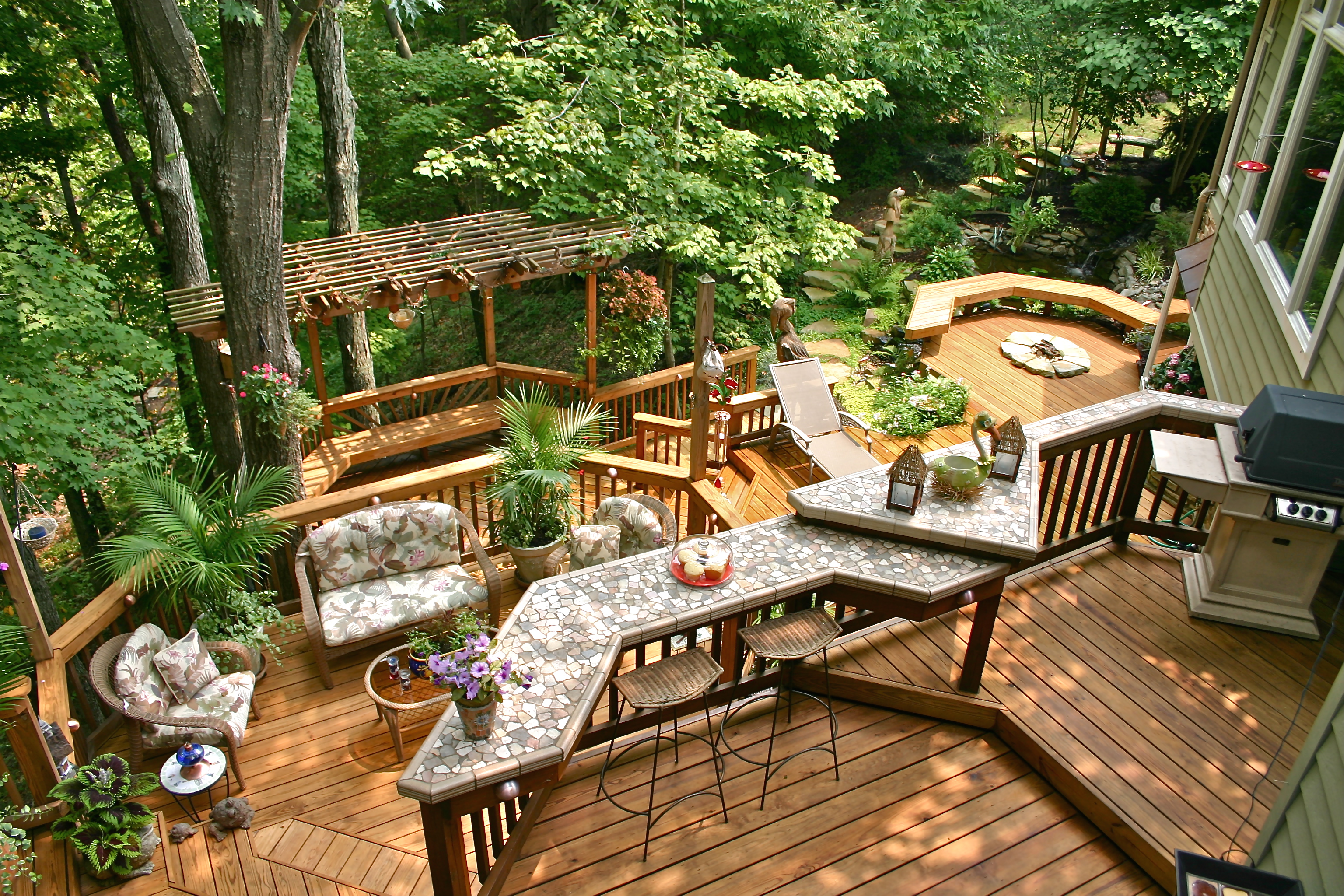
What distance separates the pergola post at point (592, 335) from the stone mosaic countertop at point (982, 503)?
196 inches

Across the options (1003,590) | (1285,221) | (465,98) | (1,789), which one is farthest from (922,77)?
(1,789)

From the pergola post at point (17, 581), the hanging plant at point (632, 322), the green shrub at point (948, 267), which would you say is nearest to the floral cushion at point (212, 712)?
the pergola post at point (17, 581)

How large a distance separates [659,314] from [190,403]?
603cm

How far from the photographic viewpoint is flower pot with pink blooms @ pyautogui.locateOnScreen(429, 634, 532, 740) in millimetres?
2846

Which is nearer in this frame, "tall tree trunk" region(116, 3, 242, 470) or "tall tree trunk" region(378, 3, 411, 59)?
"tall tree trunk" region(116, 3, 242, 470)

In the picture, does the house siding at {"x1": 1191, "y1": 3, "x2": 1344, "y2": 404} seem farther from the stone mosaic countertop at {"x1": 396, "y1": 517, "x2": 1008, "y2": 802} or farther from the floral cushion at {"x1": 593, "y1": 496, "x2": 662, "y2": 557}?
the floral cushion at {"x1": 593, "y1": 496, "x2": 662, "y2": 557}

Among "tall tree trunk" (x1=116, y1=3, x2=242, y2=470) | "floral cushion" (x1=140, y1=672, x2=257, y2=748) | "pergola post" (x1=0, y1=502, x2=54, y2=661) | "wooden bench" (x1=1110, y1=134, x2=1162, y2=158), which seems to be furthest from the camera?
"wooden bench" (x1=1110, y1=134, x2=1162, y2=158)

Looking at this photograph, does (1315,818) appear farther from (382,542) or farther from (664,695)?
(382,542)

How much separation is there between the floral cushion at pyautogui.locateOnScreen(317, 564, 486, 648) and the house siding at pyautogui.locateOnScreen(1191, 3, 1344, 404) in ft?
15.0

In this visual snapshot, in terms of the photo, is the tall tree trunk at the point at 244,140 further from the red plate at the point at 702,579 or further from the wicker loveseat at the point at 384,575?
the red plate at the point at 702,579

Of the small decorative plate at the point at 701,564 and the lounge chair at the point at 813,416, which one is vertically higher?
the small decorative plate at the point at 701,564

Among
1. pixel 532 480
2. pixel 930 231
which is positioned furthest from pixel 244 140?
pixel 930 231

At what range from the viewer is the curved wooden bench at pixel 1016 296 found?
8875 millimetres

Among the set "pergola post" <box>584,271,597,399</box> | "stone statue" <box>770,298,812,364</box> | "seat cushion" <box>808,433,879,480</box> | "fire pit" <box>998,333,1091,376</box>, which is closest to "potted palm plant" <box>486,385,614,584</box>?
"seat cushion" <box>808,433,879,480</box>
